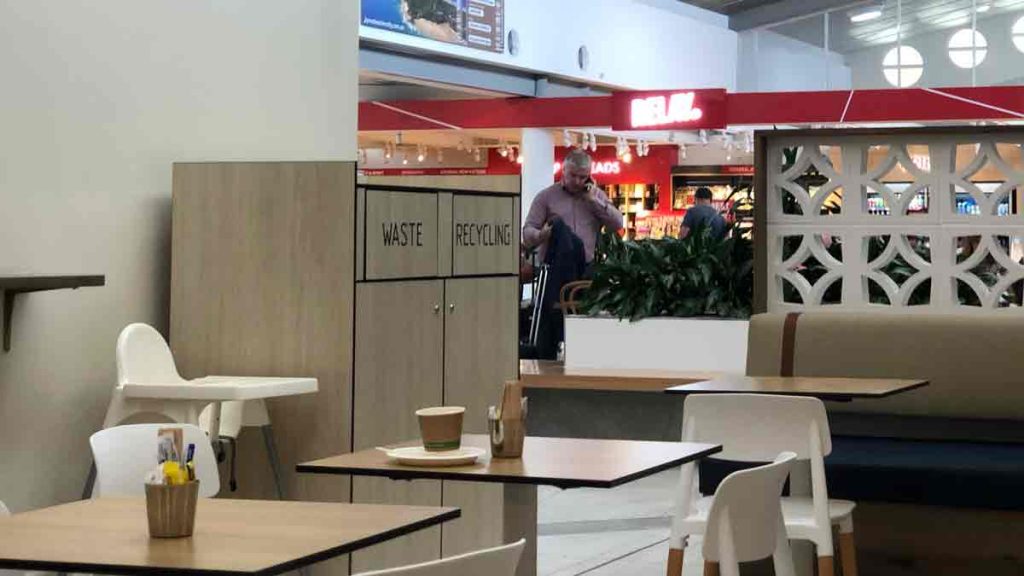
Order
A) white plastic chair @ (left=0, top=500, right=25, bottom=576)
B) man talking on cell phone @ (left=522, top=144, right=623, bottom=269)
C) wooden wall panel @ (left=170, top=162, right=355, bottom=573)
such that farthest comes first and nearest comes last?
man talking on cell phone @ (left=522, top=144, right=623, bottom=269)
wooden wall panel @ (left=170, top=162, right=355, bottom=573)
white plastic chair @ (left=0, top=500, right=25, bottom=576)

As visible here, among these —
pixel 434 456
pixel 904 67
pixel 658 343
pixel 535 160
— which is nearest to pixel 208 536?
pixel 434 456

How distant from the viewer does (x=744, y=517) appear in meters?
3.51

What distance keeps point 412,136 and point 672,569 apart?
50.8 feet

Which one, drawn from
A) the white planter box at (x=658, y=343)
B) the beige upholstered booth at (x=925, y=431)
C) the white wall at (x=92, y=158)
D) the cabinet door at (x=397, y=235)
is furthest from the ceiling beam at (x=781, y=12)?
the cabinet door at (x=397, y=235)

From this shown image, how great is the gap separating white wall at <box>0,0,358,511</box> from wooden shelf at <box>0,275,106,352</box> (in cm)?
6

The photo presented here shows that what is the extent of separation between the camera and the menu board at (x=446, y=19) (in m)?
14.9

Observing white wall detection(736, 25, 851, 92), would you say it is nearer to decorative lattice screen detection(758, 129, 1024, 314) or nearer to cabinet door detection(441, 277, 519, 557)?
decorative lattice screen detection(758, 129, 1024, 314)

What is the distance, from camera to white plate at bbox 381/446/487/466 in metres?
3.54

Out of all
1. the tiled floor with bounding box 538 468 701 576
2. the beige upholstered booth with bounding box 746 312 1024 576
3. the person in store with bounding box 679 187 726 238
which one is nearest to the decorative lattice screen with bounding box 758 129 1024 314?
the beige upholstered booth with bounding box 746 312 1024 576

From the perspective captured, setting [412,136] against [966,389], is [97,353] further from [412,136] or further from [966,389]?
[412,136]

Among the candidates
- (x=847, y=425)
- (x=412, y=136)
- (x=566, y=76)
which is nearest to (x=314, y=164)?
(x=847, y=425)

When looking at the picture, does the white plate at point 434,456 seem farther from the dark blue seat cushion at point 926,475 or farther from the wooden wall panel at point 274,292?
the dark blue seat cushion at point 926,475

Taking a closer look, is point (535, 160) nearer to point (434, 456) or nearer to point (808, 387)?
point (808, 387)

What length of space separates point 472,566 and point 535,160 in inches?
655
